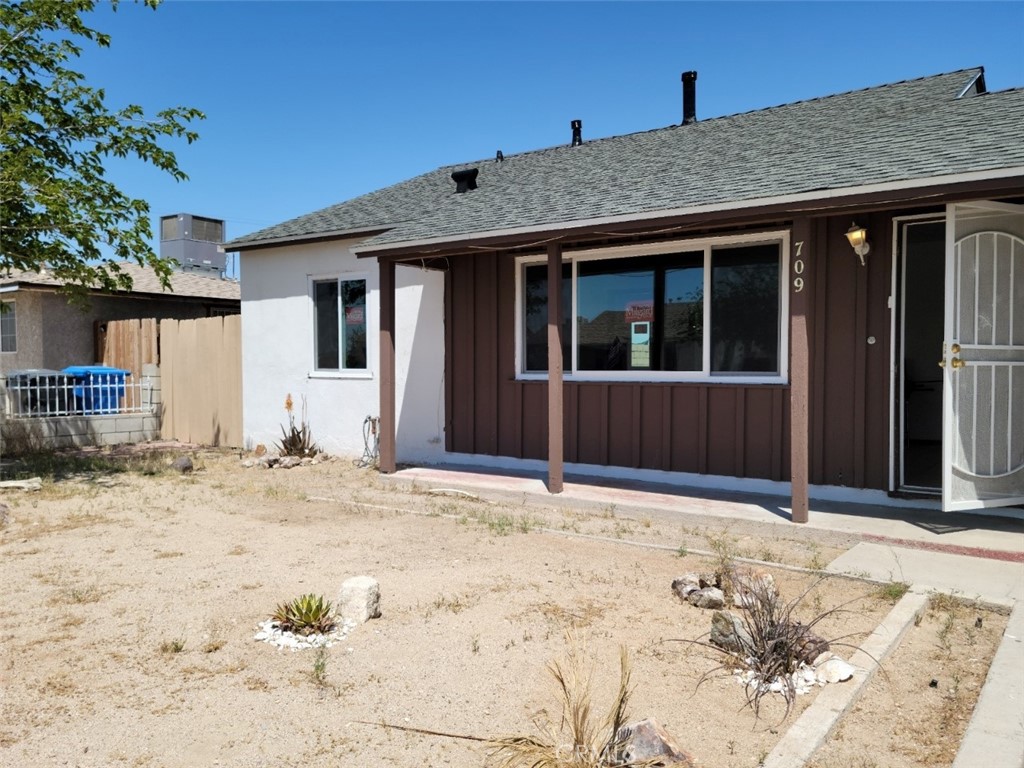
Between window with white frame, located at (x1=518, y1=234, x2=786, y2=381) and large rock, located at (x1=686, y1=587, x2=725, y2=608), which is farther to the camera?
window with white frame, located at (x1=518, y1=234, x2=786, y2=381)

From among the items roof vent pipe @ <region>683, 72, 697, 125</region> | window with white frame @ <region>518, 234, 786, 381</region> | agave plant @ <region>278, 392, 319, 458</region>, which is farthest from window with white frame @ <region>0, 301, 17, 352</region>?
roof vent pipe @ <region>683, 72, 697, 125</region>

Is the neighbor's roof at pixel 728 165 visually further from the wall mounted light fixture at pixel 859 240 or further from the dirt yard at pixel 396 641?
the dirt yard at pixel 396 641

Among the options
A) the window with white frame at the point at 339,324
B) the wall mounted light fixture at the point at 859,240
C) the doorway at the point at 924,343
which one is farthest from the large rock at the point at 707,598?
the window with white frame at the point at 339,324

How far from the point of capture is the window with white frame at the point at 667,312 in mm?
7645

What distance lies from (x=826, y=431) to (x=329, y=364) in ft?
24.2

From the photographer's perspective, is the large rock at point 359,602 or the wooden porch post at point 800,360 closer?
the large rock at point 359,602

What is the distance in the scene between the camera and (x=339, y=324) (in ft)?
36.5

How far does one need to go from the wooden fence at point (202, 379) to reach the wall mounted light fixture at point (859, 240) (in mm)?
9625

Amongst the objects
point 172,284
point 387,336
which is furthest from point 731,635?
point 172,284

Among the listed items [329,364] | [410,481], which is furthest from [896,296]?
[329,364]

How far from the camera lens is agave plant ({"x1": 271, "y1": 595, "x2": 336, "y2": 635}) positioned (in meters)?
4.08

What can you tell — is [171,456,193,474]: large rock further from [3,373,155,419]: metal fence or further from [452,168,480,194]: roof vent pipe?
[452,168,480,194]: roof vent pipe

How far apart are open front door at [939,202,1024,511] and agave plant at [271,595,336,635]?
511cm

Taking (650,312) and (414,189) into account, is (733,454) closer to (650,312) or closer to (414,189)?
(650,312)
